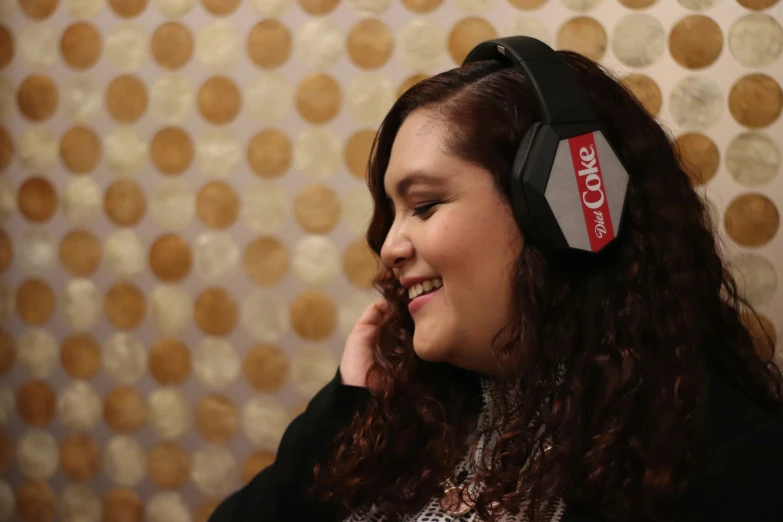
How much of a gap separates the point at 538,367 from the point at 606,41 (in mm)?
611

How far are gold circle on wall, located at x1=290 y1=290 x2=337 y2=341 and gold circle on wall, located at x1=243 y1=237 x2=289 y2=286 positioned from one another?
6 centimetres

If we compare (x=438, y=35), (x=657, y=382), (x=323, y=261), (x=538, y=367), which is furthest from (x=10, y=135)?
(x=657, y=382)

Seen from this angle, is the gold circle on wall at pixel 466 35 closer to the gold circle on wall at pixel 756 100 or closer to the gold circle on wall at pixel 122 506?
the gold circle on wall at pixel 756 100

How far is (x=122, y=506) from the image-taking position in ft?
4.76

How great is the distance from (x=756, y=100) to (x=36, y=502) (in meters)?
1.54

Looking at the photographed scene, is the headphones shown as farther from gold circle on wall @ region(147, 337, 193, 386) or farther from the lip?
gold circle on wall @ region(147, 337, 193, 386)

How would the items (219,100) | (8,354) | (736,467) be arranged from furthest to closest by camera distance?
(8,354) → (219,100) → (736,467)

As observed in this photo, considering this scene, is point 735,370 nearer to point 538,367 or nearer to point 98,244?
point 538,367

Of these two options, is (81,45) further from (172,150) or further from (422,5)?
(422,5)

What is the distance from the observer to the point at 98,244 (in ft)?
4.80

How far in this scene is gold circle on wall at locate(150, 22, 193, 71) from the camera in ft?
4.66

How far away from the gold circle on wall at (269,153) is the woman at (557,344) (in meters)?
0.35

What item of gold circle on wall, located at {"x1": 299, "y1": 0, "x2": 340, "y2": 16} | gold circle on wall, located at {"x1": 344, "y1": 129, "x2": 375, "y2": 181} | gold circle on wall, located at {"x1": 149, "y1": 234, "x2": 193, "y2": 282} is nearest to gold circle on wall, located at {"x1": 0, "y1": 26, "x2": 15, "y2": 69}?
gold circle on wall, located at {"x1": 149, "y1": 234, "x2": 193, "y2": 282}

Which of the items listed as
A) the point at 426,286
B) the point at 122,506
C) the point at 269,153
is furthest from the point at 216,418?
the point at 426,286
